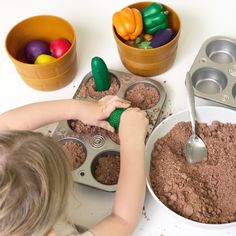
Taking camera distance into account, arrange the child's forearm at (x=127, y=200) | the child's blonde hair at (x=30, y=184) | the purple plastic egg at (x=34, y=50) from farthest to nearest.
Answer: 1. the purple plastic egg at (x=34, y=50)
2. the child's forearm at (x=127, y=200)
3. the child's blonde hair at (x=30, y=184)

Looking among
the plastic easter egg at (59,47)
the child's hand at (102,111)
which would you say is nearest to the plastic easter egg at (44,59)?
the plastic easter egg at (59,47)

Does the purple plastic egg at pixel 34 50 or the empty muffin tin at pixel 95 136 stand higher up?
the purple plastic egg at pixel 34 50

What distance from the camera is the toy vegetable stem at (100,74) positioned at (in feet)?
2.57

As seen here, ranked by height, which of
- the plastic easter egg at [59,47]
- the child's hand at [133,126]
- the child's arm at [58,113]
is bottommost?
the child's hand at [133,126]

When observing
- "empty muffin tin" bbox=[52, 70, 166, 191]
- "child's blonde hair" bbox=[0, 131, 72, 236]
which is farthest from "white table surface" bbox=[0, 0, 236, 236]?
"child's blonde hair" bbox=[0, 131, 72, 236]

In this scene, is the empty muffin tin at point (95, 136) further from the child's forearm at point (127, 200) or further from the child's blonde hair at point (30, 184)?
the child's blonde hair at point (30, 184)

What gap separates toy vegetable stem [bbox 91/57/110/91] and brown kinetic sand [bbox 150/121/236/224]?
0.56 ft

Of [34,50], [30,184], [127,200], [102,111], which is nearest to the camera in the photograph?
[30,184]

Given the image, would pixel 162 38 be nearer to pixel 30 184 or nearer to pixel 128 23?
pixel 128 23

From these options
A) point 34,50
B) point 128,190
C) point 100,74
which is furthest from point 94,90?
point 128,190

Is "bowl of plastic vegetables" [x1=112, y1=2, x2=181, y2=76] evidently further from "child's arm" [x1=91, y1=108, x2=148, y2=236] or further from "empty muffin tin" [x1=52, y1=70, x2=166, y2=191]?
"child's arm" [x1=91, y1=108, x2=148, y2=236]

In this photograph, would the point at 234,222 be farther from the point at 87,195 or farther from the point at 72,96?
the point at 72,96

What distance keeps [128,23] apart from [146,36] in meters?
0.06

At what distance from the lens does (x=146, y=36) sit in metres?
0.84
